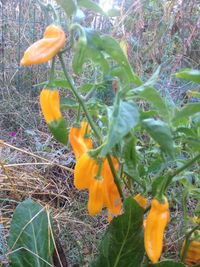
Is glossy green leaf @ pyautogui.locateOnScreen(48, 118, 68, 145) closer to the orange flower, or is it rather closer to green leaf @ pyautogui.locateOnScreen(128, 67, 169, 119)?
the orange flower

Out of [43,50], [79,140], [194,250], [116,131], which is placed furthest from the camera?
[194,250]

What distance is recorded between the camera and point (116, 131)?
474 mm

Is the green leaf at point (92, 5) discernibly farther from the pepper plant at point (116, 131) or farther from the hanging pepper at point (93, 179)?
the hanging pepper at point (93, 179)

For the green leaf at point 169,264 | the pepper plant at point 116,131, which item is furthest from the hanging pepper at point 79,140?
the green leaf at point 169,264

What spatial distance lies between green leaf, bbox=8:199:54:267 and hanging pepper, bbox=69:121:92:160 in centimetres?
27

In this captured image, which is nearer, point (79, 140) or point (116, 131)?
point (116, 131)

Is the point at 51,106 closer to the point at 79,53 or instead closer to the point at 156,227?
the point at 79,53

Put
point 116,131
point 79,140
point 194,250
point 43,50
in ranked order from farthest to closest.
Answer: point 194,250 < point 79,140 < point 43,50 < point 116,131

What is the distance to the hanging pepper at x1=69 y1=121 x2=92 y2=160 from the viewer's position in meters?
0.68

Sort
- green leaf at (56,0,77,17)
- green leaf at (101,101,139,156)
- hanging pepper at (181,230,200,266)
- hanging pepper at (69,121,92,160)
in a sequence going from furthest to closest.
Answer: hanging pepper at (181,230,200,266) < hanging pepper at (69,121,92,160) < green leaf at (56,0,77,17) < green leaf at (101,101,139,156)

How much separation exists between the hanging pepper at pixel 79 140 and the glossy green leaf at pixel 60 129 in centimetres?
1

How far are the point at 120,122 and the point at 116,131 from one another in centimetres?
2

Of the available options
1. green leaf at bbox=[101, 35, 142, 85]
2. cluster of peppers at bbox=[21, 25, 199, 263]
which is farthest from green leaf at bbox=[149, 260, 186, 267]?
green leaf at bbox=[101, 35, 142, 85]

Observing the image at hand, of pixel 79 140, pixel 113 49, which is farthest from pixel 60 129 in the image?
pixel 113 49
